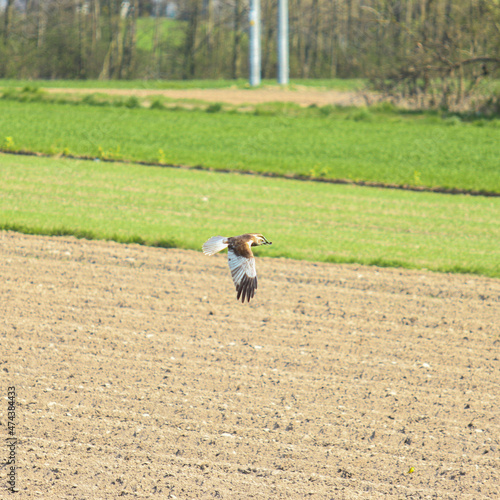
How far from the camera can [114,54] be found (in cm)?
5212

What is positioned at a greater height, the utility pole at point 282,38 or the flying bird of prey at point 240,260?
the utility pole at point 282,38

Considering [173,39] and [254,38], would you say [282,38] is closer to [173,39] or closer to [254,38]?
[254,38]

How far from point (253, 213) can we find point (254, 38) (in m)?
19.3

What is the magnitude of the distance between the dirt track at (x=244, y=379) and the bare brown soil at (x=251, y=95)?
19.0m

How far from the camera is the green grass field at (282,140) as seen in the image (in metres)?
19.4

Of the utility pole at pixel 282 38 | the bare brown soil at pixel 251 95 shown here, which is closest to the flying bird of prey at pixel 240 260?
the bare brown soil at pixel 251 95

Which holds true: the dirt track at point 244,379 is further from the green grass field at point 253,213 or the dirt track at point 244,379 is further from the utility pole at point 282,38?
the utility pole at point 282,38

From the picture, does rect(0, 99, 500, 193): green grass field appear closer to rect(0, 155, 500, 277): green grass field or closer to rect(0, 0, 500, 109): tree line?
rect(0, 155, 500, 277): green grass field

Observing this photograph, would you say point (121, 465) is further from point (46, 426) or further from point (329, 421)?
point (329, 421)

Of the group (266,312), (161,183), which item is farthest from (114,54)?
(266,312)

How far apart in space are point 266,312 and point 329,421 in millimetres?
2992

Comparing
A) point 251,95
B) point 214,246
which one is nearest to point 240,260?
point 214,246

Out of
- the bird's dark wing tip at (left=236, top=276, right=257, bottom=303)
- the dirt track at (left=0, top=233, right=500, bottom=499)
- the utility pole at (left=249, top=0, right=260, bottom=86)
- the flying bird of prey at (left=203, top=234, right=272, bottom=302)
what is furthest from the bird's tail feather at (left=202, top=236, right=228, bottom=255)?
the utility pole at (left=249, top=0, right=260, bottom=86)

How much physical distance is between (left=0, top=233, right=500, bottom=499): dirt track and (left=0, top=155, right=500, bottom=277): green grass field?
90cm
